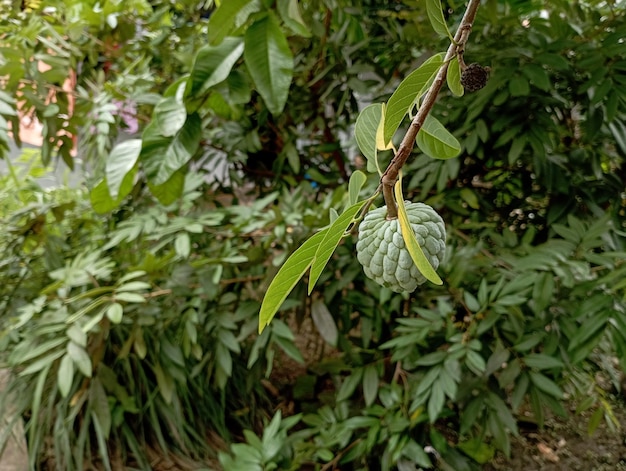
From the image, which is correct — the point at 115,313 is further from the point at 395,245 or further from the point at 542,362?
the point at 395,245

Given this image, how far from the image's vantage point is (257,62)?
2.65 feet

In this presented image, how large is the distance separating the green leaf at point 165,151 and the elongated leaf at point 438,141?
0.64 m

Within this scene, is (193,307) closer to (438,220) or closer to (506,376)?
(506,376)

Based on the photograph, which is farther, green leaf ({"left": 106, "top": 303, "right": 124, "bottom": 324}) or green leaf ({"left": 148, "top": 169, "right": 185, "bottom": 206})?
green leaf ({"left": 106, "top": 303, "right": 124, "bottom": 324})

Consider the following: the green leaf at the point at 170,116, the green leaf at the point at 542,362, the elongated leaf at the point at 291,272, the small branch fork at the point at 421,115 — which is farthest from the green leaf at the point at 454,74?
the green leaf at the point at 542,362

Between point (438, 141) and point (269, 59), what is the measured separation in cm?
53

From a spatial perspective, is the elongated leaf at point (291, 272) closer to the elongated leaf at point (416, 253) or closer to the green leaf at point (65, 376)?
the elongated leaf at point (416, 253)

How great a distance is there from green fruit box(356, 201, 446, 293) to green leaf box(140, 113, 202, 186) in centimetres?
61

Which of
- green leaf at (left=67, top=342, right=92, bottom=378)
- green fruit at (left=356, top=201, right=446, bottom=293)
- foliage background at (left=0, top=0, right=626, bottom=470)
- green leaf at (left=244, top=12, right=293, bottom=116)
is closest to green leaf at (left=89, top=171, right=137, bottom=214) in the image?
foliage background at (left=0, top=0, right=626, bottom=470)

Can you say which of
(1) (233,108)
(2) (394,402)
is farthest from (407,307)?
(1) (233,108)

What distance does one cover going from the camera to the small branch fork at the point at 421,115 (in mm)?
276

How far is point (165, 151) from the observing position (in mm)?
947

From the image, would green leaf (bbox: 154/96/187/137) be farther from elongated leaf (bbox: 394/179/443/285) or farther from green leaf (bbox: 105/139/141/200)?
elongated leaf (bbox: 394/179/443/285)

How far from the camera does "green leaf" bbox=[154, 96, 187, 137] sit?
91 centimetres
